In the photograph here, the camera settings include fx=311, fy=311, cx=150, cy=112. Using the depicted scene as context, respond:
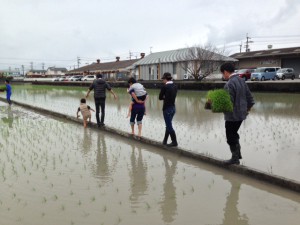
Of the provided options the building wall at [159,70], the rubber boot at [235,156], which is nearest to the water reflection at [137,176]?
the rubber boot at [235,156]

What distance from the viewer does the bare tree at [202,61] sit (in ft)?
105

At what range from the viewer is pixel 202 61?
31.8m

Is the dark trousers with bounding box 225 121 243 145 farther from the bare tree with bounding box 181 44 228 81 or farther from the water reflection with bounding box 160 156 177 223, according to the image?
the bare tree with bounding box 181 44 228 81

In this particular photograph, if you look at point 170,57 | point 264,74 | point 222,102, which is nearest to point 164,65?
point 170,57

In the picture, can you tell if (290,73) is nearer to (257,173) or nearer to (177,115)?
(177,115)

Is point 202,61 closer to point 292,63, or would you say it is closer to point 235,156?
point 292,63

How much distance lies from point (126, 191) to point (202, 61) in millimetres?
28556

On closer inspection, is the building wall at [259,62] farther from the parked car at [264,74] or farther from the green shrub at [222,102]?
the green shrub at [222,102]

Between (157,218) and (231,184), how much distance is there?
1.63 m

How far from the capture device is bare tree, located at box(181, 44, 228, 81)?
31.9 meters

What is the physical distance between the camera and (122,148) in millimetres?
7348

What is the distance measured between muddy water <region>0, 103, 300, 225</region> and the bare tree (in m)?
26.0

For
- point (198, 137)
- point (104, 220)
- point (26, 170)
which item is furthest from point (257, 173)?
point (26, 170)

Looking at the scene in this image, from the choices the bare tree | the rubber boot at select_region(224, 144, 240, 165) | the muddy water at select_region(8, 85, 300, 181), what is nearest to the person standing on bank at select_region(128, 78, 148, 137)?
the muddy water at select_region(8, 85, 300, 181)
